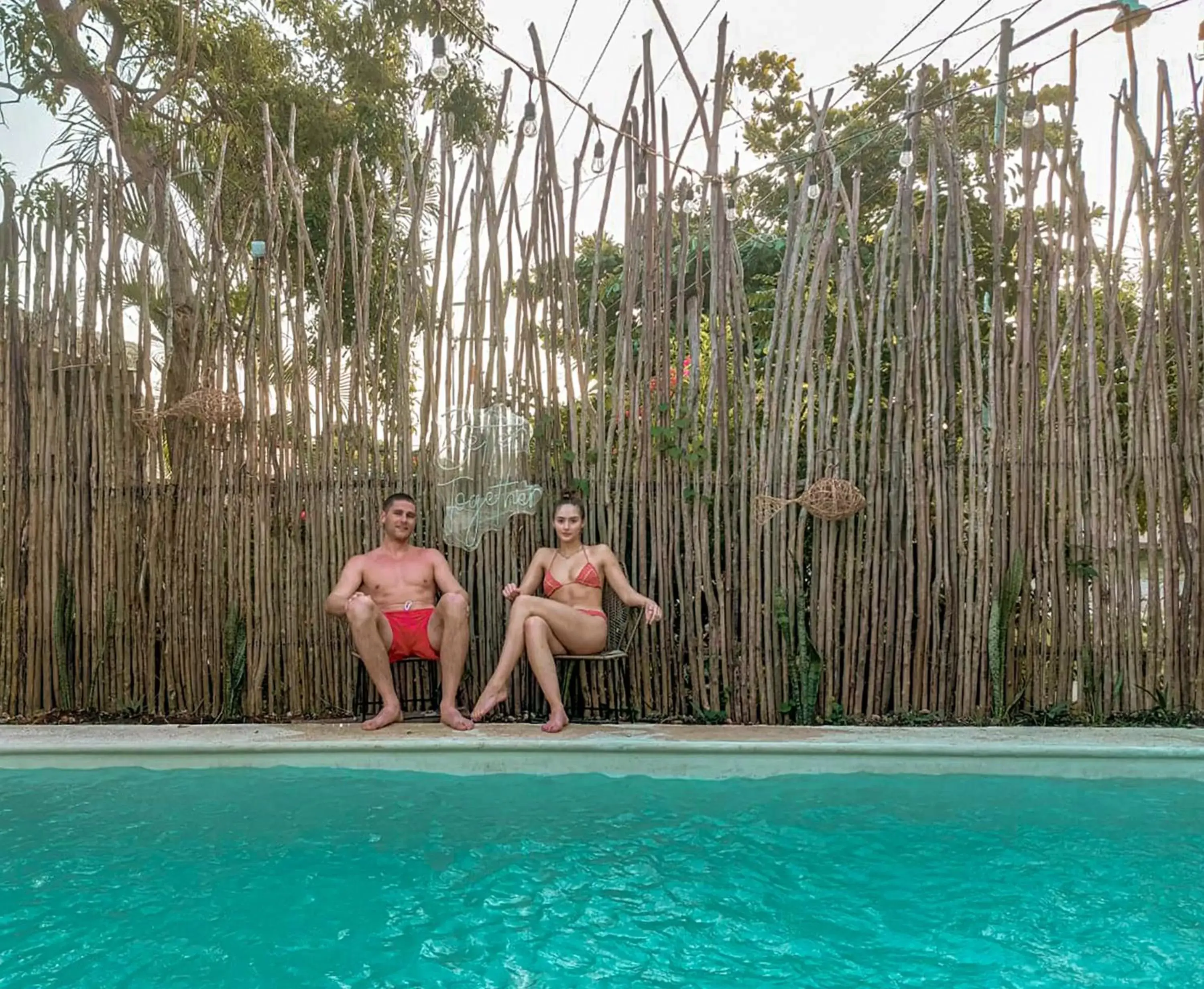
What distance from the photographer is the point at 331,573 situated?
4.38 metres

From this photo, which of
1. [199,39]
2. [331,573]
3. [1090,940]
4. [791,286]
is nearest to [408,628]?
[331,573]

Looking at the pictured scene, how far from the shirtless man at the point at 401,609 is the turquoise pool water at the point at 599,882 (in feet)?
2.25

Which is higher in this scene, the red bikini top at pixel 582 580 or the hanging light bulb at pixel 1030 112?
the hanging light bulb at pixel 1030 112

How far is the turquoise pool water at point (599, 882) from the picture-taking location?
1.98 metres

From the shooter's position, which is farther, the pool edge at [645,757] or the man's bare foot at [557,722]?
the man's bare foot at [557,722]

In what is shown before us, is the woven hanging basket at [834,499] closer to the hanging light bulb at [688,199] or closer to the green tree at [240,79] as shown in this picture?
the hanging light bulb at [688,199]

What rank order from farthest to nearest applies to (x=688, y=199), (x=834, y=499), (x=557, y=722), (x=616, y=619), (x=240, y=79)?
(x=240, y=79), (x=688, y=199), (x=616, y=619), (x=834, y=499), (x=557, y=722)

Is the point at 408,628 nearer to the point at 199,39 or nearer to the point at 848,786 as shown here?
the point at 848,786

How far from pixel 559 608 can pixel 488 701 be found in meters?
0.46

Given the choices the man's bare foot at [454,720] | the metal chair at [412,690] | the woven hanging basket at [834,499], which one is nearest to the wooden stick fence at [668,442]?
the woven hanging basket at [834,499]

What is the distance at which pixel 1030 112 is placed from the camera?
3.91 meters

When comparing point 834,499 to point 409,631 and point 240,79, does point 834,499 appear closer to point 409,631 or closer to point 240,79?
point 409,631

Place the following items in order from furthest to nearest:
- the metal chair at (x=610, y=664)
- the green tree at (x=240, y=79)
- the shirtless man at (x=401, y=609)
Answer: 1. the green tree at (x=240, y=79)
2. the metal chair at (x=610, y=664)
3. the shirtless man at (x=401, y=609)

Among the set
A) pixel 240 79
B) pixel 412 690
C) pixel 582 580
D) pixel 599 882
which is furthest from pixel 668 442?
pixel 240 79
